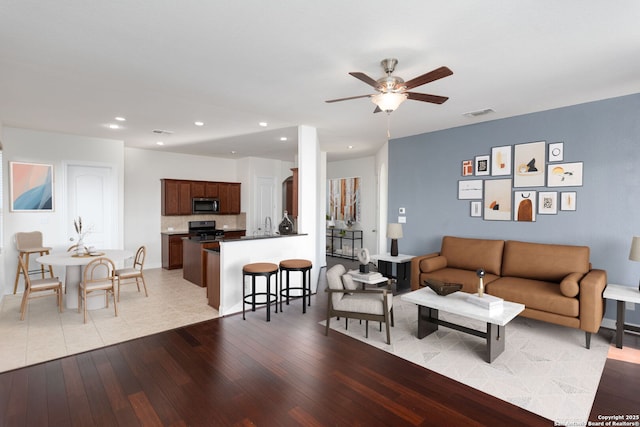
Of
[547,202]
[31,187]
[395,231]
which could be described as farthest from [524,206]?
[31,187]

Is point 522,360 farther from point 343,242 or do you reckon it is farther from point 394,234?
point 343,242

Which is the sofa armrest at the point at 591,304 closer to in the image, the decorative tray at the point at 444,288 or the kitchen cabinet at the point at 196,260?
the decorative tray at the point at 444,288

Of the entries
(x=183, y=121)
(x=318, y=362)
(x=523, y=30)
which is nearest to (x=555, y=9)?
(x=523, y=30)

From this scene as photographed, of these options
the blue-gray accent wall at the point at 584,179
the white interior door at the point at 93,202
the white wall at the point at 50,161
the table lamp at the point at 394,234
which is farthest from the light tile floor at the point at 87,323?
the blue-gray accent wall at the point at 584,179

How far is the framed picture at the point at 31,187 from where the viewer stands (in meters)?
5.22

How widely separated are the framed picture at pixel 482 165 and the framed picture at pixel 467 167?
96 millimetres

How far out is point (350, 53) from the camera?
263 centimetres

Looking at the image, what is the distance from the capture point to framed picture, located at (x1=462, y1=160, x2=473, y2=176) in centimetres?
500

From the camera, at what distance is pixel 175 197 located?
23.9 ft

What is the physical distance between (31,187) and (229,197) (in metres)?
3.82

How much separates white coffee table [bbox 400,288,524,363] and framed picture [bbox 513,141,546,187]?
1.96 metres

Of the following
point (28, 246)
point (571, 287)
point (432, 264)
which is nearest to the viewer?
point (571, 287)

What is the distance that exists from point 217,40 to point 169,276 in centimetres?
527

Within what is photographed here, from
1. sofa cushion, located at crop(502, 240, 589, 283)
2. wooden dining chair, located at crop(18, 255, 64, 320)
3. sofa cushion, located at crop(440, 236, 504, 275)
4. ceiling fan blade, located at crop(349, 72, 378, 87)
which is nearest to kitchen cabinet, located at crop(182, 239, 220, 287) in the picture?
wooden dining chair, located at crop(18, 255, 64, 320)
